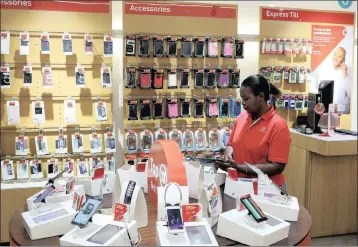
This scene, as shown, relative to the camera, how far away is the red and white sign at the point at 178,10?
14.5 ft

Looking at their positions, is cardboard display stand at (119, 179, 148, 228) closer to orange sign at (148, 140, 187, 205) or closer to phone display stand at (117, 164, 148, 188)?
orange sign at (148, 140, 187, 205)

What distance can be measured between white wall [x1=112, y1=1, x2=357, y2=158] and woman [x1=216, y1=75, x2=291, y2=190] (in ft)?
6.84

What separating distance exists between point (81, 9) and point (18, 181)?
188 cm

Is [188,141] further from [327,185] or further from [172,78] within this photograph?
[327,185]

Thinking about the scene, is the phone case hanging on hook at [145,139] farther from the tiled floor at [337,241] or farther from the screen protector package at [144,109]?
the tiled floor at [337,241]

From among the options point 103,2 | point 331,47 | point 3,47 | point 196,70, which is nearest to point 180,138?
point 196,70

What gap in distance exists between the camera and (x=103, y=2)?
4340 mm

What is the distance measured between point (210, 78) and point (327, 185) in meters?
1.66

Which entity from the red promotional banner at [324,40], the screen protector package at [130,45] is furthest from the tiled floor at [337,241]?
the screen protector package at [130,45]

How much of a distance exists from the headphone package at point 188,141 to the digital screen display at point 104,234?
2824mm

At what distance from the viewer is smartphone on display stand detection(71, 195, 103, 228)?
1758mm

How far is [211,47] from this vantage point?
4.58 metres

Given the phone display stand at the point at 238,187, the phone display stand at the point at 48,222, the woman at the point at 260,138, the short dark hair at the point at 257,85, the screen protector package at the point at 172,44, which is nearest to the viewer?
the phone display stand at the point at 48,222

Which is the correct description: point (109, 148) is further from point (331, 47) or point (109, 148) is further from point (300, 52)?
point (331, 47)
